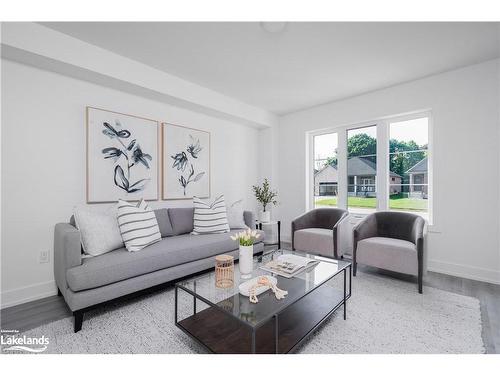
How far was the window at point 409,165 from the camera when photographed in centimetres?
322

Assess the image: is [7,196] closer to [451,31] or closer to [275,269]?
[275,269]

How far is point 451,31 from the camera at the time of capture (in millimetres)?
2123

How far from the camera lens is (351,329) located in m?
1.73

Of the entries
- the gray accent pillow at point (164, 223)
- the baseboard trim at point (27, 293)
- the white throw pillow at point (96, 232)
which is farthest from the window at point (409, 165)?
the baseboard trim at point (27, 293)

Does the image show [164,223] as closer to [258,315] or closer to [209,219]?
[209,219]

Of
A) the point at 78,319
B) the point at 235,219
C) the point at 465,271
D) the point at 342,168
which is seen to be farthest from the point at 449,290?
the point at 78,319

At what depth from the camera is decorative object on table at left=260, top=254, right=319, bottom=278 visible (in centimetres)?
188

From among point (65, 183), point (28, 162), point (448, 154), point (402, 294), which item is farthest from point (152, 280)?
point (448, 154)

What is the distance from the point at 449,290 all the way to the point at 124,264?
3.16 meters

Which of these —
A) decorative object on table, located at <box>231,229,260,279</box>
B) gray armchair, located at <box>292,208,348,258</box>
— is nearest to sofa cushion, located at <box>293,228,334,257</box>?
gray armchair, located at <box>292,208,348,258</box>

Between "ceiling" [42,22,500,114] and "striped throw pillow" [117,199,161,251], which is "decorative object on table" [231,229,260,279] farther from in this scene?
"ceiling" [42,22,500,114]

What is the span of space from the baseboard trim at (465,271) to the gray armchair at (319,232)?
3.78 ft

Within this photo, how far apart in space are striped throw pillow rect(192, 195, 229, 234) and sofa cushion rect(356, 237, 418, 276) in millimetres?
1702

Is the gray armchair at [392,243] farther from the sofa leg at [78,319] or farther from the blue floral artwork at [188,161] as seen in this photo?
the sofa leg at [78,319]
